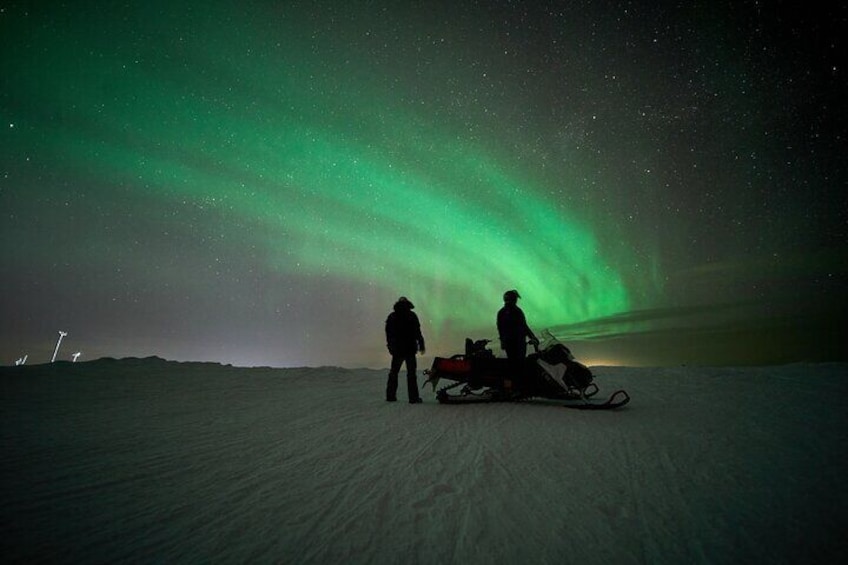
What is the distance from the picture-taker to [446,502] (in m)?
2.60

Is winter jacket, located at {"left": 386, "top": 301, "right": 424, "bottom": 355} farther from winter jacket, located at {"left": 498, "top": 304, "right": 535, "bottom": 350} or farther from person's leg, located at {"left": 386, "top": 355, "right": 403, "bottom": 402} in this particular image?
winter jacket, located at {"left": 498, "top": 304, "right": 535, "bottom": 350}

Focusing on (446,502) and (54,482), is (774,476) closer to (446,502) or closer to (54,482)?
(446,502)

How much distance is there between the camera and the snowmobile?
6422 mm

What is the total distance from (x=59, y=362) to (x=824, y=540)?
16.8 m

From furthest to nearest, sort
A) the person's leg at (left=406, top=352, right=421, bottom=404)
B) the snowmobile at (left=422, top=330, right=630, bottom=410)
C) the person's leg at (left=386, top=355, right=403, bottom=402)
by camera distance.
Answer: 1. the person's leg at (left=386, top=355, right=403, bottom=402)
2. the person's leg at (left=406, top=352, right=421, bottom=404)
3. the snowmobile at (left=422, top=330, right=630, bottom=410)

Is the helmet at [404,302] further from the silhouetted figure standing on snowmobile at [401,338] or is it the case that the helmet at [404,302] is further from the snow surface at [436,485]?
the snow surface at [436,485]

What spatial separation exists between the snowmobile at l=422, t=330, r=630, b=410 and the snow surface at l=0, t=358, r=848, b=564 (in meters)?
0.77

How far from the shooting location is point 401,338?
7.42 meters

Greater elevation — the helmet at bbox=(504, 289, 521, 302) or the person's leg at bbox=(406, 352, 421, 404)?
the helmet at bbox=(504, 289, 521, 302)

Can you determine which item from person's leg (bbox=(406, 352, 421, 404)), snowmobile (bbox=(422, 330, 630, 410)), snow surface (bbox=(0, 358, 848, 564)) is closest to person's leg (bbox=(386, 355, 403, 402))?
person's leg (bbox=(406, 352, 421, 404))

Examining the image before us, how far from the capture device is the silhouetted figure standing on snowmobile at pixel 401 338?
7363mm

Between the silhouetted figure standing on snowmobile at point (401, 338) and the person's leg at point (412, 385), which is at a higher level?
the silhouetted figure standing on snowmobile at point (401, 338)

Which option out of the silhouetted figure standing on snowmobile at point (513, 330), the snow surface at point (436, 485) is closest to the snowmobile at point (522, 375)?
the silhouetted figure standing on snowmobile at point (513, 330)

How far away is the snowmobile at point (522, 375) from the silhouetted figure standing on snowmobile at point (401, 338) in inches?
23.5
